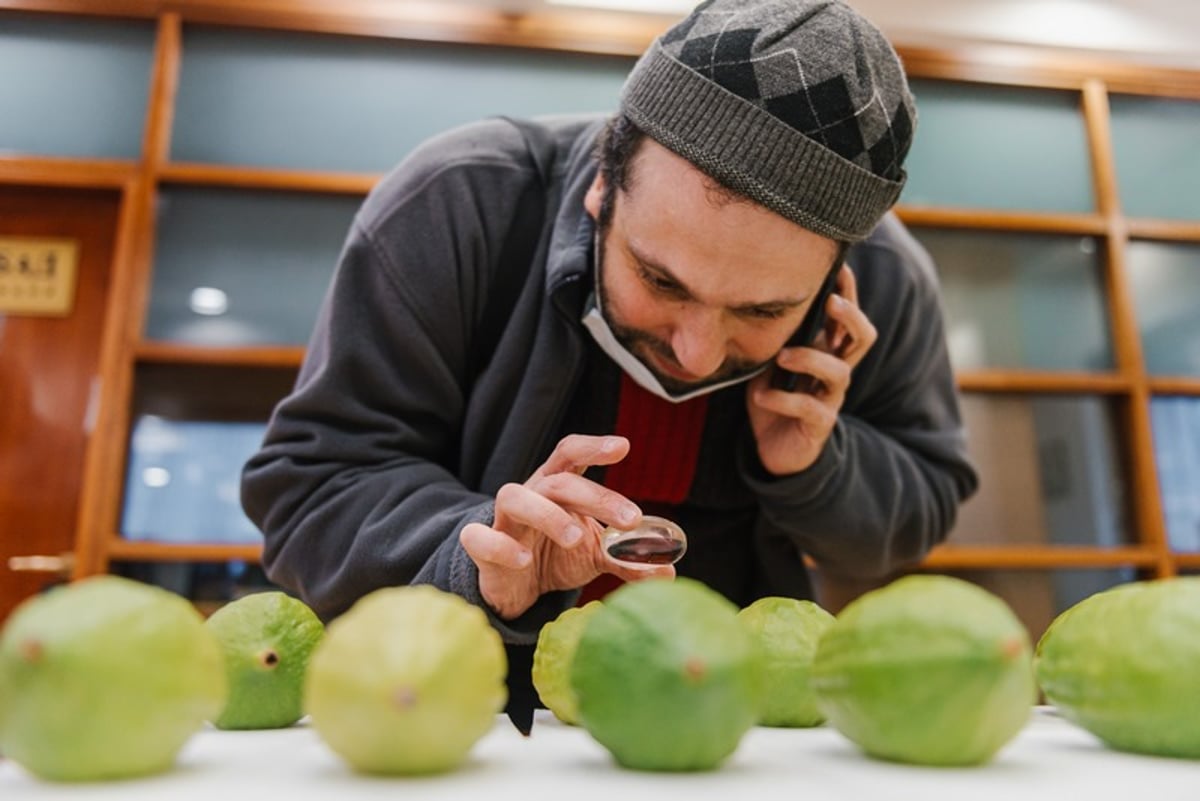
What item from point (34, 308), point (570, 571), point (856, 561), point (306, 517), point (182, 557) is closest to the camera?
point (570, 571)

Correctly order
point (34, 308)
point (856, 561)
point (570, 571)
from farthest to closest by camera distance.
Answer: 1. point (34, 308)
2. point (856, 561)
3. point (570, 571)

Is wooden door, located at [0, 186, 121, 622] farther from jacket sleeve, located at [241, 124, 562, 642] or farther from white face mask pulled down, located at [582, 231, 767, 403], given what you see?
white face mask pulled down, located at [582, 231, 767, 403]

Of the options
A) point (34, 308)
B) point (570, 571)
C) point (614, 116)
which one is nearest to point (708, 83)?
point (614, 116)

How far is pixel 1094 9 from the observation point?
2529mm

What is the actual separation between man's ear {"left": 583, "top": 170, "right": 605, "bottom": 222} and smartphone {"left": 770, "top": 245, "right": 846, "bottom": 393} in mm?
252

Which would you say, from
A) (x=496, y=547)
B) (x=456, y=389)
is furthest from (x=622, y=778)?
(x=456, y=389)

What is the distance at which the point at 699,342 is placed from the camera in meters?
0.87

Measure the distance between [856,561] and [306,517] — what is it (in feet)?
2.28

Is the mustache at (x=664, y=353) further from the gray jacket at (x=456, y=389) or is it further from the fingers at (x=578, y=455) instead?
the fingers at (x=578, y=455)

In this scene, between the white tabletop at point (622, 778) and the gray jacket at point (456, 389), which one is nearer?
the white tabletop at point (622, 778)

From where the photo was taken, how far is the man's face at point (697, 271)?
80 centimetres

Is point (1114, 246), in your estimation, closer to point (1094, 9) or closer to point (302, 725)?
point (1094, 9)

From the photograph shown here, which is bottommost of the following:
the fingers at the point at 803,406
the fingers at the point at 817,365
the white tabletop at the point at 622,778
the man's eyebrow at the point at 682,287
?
the white tabletop at the point at 622,778

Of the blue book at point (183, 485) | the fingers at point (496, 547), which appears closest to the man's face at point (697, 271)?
the fingers at point (496, 547)
